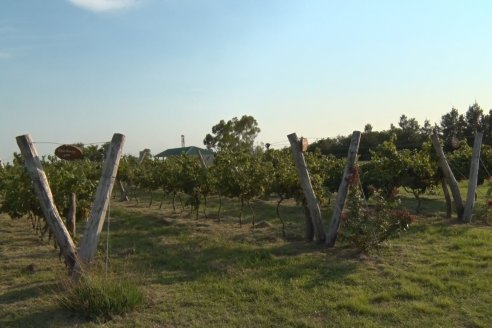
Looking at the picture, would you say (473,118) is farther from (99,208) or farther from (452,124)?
(99,208)

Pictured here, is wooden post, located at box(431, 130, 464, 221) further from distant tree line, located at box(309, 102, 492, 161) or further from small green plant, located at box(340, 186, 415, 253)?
distant tree line, located at box(309, 102, 492, 161)

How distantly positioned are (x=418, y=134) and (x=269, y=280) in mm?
27260

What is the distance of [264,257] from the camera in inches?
288

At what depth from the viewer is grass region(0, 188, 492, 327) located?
186 inches

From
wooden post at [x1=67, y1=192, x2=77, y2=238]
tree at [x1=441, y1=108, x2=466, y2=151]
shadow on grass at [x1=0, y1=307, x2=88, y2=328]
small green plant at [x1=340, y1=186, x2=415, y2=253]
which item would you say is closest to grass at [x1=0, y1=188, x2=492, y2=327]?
shadow on grass at [x1=0, y1=307, x2=88, y2=328]

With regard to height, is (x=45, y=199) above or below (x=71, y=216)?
above

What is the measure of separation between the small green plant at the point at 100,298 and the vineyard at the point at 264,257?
49 millimetres

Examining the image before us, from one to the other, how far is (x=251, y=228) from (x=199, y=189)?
2069mm

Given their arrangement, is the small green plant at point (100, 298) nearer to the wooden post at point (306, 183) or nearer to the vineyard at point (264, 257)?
the vineyard at point (264, 257)

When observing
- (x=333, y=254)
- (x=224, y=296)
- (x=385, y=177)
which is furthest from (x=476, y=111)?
(x=224, y=296)

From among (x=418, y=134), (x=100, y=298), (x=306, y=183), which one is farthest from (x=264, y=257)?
(x=418, y=134)

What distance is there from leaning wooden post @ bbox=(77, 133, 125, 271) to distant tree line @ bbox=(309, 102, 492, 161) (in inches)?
783

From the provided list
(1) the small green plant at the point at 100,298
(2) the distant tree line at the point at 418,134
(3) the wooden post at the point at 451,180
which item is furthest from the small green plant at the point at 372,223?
(2) the distant tree line at the point at 418,134

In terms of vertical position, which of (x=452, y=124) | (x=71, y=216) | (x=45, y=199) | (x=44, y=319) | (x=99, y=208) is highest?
(x=452, y=124)
